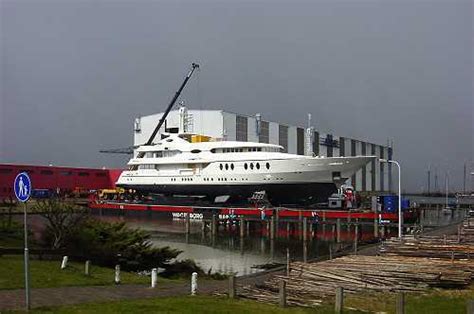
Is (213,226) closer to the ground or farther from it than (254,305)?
closer to the ground

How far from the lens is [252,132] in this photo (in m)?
84.0

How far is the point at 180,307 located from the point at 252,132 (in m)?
73.8

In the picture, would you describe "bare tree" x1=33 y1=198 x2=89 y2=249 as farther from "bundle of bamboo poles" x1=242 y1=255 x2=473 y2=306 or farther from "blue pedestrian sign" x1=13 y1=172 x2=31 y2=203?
"blue pedestrian sign" x1=13 y1=172 x2=31 y2=203

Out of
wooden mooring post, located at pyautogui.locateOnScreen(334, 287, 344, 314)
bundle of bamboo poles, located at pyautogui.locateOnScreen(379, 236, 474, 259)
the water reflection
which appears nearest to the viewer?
wooden mooring post, located at pyautogui.locateOnScreen(334, 287, 344, 314)

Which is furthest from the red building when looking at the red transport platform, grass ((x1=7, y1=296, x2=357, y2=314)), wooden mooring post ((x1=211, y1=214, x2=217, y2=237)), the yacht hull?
grass ((x1=7, y1=296, x2=357, y2=314))

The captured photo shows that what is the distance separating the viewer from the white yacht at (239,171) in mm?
54500

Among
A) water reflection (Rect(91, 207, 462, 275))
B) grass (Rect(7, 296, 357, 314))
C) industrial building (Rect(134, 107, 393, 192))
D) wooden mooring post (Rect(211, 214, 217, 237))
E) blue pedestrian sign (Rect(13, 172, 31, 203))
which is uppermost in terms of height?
industrial building (Rect(134, 107, 393, 192))

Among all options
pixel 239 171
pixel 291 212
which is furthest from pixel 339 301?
pixel 239 171

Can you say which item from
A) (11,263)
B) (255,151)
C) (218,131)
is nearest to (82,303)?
(11,263)

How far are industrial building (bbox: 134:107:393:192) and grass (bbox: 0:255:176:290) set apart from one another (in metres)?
49.2

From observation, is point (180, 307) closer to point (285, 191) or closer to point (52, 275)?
point (52, 275)

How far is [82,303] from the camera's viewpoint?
36.6ft

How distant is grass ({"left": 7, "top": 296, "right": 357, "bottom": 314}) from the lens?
33.5 feet

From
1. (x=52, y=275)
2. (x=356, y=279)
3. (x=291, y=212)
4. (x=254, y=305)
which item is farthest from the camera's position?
(x=291, y=212)
